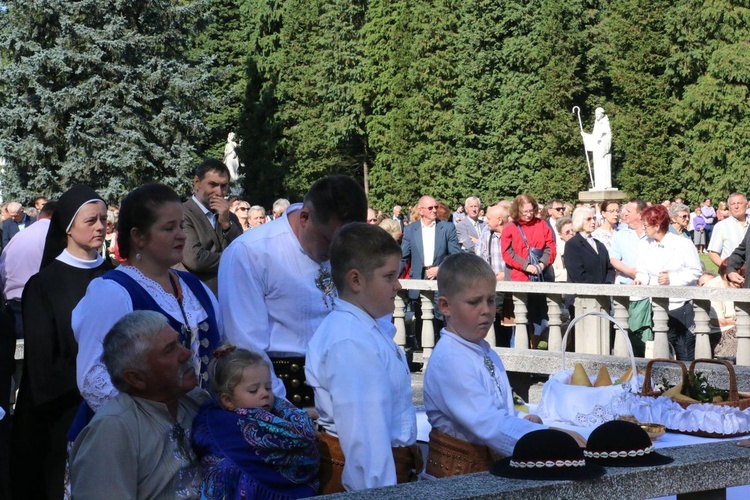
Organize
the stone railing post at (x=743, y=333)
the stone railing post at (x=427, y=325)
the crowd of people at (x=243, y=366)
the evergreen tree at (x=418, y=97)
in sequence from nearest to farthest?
the crowd of people at (x=243, y=366)
the stone railing post at (x=743, y=333)
the stone railing post at (x=427, y=325)
the evergreen tree at (x=418, y=97)

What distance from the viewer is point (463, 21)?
49062 millimetres

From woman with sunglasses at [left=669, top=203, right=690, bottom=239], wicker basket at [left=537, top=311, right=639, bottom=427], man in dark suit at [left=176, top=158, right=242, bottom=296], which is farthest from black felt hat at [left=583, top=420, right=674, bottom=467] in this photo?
woman with sunglasses at [left=669, top=203, right=690, bottom=239]

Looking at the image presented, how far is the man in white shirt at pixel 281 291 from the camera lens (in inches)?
187

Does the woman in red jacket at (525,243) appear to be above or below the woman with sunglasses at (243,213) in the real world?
below

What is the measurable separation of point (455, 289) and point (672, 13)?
4751 centimetres

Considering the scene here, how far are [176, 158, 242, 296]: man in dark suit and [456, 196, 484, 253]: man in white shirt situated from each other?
5661 millimetres

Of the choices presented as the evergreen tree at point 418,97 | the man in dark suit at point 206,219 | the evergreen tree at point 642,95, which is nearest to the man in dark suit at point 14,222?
the man in dark suit at point 206,219

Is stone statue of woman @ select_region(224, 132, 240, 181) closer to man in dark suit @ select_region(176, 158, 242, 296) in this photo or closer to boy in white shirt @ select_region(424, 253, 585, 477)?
man in dark suit @ select_region(176, 158, 242, 296)

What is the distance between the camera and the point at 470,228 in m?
16.0

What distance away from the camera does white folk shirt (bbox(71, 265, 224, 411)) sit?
404cm

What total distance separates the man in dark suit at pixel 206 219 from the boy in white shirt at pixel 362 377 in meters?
4.82

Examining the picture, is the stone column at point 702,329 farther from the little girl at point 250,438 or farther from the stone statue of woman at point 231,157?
the stone statue of woman at point 231,157

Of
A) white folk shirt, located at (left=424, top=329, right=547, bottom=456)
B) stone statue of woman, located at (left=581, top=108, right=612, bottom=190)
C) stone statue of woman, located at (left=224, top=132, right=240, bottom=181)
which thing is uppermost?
stone statue of woman, located at (left=224, top=132, right=240, bottom=181)

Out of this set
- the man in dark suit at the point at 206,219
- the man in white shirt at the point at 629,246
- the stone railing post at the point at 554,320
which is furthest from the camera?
the man in white shirt at the point at 629,246
